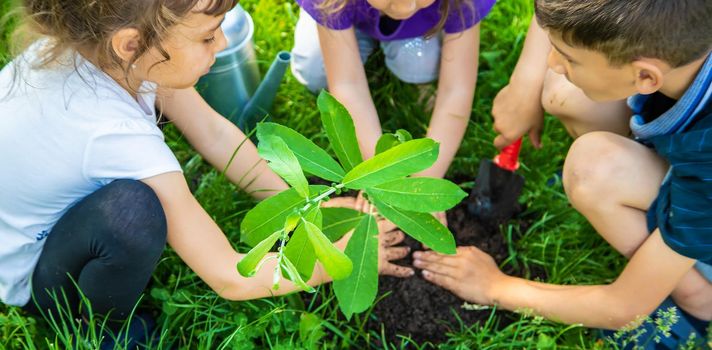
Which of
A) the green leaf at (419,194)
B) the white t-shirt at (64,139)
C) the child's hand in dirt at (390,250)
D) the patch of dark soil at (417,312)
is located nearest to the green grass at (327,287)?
the patch of dark soil at (417,312)

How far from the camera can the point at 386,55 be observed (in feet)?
6.66

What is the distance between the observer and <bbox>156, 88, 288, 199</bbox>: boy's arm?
1.70 meters

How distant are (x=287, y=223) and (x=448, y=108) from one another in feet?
3.01

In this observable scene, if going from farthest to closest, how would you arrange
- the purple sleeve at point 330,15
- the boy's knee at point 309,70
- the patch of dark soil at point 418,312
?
the boy's knee at point 309,70, the purple sleeve at point 330,15, the patch of dark soil at point 418,312

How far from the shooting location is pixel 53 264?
1403 mm

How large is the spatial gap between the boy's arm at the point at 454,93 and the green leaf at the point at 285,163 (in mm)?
836

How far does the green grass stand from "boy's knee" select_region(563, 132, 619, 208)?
0.21 m

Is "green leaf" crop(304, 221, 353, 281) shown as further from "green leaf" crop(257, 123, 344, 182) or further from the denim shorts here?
the denim shorts

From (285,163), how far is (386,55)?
1101 mm

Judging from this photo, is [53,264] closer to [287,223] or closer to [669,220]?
[287,223]

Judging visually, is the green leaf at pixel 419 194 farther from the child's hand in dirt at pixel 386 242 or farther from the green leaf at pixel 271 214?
the child's hand in dirt at pixel 386 242

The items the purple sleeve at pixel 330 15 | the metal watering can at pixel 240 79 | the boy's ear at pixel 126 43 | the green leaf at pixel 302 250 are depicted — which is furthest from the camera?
the metal watering can at pixel 240 79

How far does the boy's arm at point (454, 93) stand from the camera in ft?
5.88

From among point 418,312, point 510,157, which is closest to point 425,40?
point 510,157
